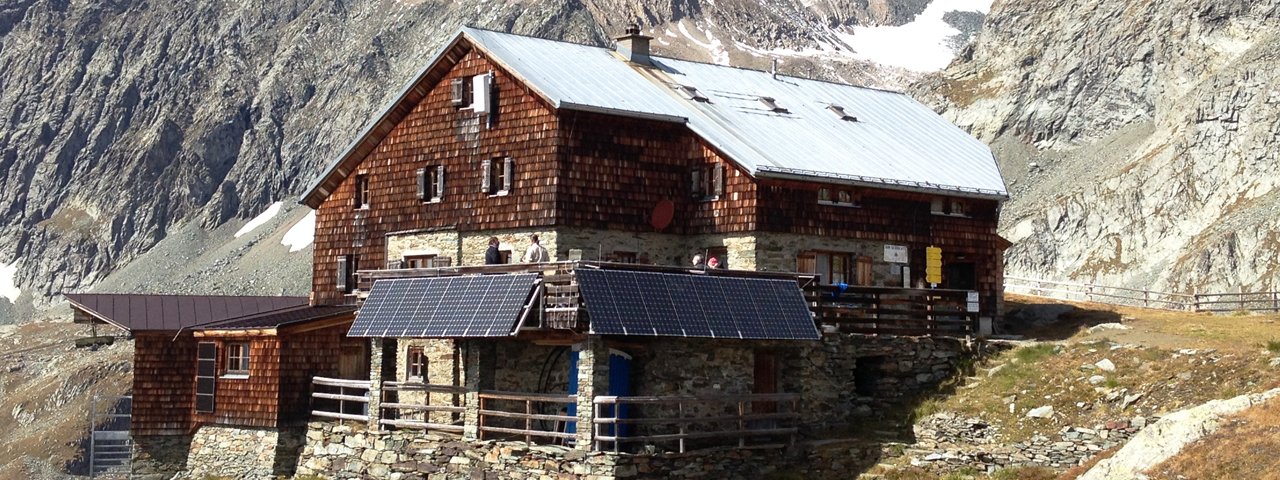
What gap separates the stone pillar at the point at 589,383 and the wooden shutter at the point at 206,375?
1686 cm

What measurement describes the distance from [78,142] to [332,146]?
32.0 metres

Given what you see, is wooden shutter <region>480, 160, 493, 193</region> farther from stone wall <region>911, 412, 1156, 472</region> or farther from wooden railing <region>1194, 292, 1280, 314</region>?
wooden railing <region>1194, 292, 1280, 314</region>

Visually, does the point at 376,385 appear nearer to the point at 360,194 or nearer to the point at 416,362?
the point at 416,362

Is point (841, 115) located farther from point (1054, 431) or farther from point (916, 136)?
point (1054, 431)

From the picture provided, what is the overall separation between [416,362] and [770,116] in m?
13.3

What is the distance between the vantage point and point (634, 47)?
50.5 meters

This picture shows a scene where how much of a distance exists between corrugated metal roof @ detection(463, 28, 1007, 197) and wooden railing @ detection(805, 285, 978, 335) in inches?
138

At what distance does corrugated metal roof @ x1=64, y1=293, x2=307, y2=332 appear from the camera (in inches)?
1945

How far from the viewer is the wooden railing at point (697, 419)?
115ft

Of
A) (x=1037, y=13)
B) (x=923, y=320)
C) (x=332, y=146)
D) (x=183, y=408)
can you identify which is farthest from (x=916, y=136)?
(x=332, y=146)

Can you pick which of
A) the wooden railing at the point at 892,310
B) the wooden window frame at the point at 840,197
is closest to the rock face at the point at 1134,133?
the wooden railing at the point at 892,310

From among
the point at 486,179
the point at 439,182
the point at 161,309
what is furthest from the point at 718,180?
the point at 161,309

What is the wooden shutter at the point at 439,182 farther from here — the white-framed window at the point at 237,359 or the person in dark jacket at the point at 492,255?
the white-framed window at the point at 237,359

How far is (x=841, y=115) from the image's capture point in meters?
50.2
